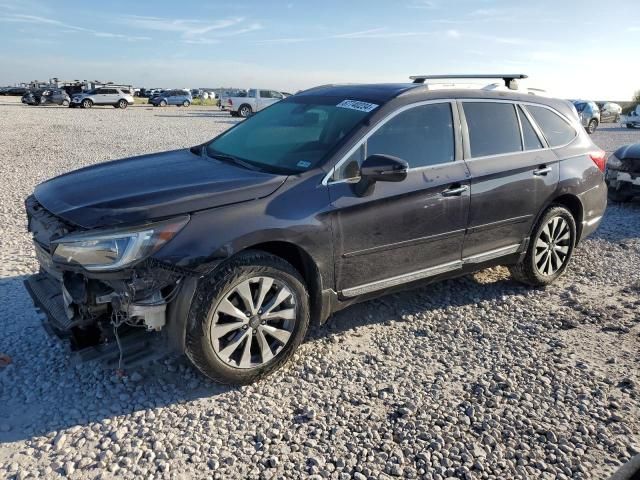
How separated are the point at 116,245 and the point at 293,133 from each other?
1.76m

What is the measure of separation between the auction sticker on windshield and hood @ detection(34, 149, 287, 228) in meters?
0.93

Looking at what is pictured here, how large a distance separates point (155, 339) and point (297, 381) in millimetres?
930

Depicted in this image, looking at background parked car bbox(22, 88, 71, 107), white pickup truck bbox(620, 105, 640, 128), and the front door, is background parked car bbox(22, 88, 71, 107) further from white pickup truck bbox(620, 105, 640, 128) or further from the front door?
the front door

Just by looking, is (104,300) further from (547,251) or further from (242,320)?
(547,251)

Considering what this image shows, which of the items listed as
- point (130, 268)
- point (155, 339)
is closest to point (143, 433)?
point (155, 339)

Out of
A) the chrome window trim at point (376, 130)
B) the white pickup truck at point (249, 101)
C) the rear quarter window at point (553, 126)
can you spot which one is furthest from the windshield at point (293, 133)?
the white pickup truck at point (249, 101)

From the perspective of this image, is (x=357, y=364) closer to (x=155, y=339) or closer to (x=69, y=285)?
(x=155, y=339)

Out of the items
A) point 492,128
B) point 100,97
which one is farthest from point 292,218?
point 100,97

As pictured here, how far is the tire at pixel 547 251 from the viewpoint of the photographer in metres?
4.84

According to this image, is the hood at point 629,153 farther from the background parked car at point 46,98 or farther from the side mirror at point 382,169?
the background parked car at point 46,98

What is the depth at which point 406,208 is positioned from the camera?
3.76m

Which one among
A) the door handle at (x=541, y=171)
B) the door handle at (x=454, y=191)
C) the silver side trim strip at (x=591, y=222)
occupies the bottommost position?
the silver side trim strip at (x=591, y=222)

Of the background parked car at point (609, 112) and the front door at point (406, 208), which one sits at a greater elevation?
the background parked car at point (609, 112)

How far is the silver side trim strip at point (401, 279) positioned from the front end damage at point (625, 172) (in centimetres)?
599
